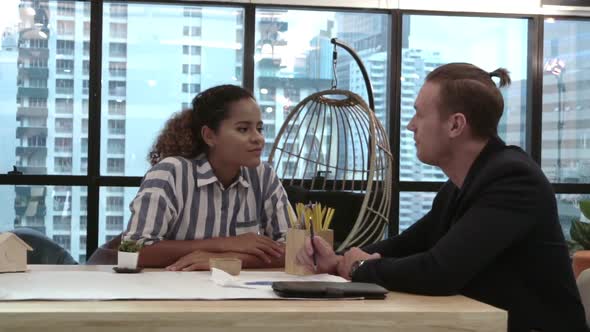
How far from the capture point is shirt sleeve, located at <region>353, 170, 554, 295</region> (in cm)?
142

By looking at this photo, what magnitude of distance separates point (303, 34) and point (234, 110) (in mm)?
3422

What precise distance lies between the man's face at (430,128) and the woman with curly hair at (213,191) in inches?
18.7

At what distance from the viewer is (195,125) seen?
242 cm

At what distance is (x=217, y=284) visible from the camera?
144cm

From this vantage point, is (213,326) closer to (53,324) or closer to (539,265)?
(53,324)

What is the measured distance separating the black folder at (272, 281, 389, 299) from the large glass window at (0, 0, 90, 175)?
170 inches

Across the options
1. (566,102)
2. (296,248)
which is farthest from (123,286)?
(566,102)

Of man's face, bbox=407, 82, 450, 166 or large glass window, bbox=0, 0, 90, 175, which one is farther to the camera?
large glass window, bbox=0, 0, 90, 175

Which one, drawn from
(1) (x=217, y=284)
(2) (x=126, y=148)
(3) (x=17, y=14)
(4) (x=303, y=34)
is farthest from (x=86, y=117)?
(1) (x=217, y=284)

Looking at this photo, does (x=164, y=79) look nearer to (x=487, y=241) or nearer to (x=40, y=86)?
(x=40, y=86)

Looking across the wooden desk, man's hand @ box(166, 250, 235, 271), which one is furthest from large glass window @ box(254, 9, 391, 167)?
the wooden desk

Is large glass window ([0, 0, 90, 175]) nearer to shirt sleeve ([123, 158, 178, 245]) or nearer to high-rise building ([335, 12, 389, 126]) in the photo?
high-rise building ([335, 12, 389, 126])

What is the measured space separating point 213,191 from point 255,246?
0.40 m

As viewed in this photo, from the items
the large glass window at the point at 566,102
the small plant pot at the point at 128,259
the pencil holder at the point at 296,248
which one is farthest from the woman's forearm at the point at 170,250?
the large glass window at the point at 566,102
